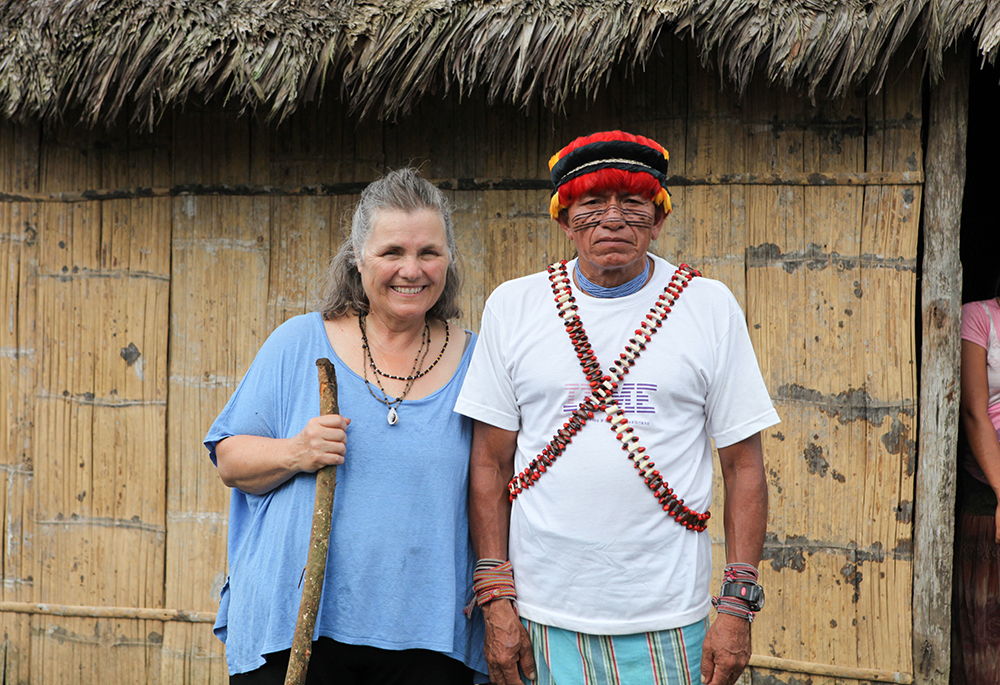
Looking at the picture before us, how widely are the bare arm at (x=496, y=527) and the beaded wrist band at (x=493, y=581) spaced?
0.01 meters

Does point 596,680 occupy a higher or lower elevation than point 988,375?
lower

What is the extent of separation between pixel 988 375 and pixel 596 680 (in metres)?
2.29

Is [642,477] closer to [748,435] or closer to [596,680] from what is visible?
[748,435]

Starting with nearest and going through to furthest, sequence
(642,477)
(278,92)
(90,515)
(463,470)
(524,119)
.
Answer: (642,477), (463,470), (278,92), (524,119), (90,515)

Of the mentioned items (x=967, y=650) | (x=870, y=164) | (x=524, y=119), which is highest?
(x=524, y=119)

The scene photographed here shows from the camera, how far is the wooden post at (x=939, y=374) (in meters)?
3.32

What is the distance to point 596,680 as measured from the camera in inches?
79.2

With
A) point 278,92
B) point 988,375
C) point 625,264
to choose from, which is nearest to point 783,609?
point 988,375

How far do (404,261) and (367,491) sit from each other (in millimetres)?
564

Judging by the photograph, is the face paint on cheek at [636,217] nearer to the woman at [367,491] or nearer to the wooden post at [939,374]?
the woman at [367,491]

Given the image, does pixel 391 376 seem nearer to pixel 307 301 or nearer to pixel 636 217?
pixel 636 217

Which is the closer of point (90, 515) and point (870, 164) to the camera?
point (870, 164)

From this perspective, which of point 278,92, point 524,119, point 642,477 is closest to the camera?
point 642,477

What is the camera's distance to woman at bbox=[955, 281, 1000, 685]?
3.40 metres
